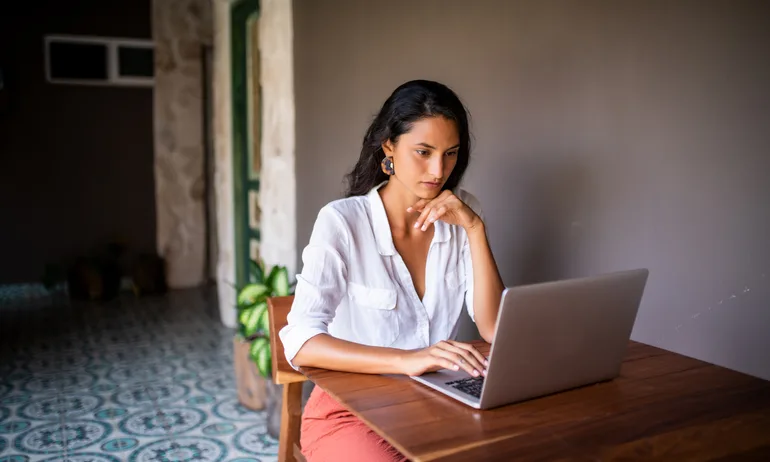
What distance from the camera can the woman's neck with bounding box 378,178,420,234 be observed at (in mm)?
1802

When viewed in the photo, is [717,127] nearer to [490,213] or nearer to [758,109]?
[758,109]

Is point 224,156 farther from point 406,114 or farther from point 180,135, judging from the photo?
point 406,114

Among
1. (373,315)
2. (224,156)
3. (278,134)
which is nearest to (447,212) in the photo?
(373,315)

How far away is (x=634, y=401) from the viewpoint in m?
1.22

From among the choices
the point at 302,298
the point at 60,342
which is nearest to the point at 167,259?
the point at 60,342

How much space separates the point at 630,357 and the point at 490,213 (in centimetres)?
96

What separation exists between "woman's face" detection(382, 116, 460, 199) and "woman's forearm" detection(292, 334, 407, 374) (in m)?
0.48

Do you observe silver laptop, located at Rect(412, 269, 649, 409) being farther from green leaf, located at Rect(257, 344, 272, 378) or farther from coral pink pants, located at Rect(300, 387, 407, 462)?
green leaf, located at Rect(257, 344, 272, 378)

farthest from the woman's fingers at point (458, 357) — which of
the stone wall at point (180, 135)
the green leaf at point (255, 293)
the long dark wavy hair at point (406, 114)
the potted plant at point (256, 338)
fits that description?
the stone wall at point (180, 135)

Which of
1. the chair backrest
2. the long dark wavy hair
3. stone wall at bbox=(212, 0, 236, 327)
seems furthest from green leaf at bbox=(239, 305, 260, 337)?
stone wall at bbox=(212, 0, 236, 327)

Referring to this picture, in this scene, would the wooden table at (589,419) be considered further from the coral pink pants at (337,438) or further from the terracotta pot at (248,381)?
the terracotta pot at (248,381)

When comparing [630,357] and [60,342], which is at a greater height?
[630,357]

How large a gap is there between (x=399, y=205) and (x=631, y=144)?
648 millimetres

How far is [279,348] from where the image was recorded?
70.7 inches
